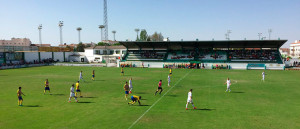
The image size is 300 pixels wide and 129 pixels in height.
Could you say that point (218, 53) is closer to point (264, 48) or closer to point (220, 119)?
point (264, 48)

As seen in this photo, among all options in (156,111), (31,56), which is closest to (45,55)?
(31,56)

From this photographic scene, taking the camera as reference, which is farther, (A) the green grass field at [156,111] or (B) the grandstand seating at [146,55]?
(B) the grandstand seating at [146,55]

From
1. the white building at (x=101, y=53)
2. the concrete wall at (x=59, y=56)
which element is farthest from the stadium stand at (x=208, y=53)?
the concrete wall at (x=59, y=56)

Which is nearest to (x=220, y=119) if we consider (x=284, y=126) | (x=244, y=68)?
(x=284, y=126)

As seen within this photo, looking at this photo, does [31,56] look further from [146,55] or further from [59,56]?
[146,55]

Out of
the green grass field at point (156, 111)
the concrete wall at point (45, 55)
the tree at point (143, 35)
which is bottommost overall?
the green grass field at point (156, 111)

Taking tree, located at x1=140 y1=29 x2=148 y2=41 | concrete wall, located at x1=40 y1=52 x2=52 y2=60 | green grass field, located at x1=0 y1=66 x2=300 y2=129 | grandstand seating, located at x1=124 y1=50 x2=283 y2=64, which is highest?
tree, located at x1=140 y1=29 x2=148 y2=41

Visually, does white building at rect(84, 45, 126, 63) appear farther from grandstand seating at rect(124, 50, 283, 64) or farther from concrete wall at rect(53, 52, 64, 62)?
grandstand seating at rect(124, 50, 283, 64)

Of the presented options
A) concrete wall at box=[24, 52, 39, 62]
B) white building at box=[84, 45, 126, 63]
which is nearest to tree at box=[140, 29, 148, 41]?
white building at box=[84, 45, 126, 63]

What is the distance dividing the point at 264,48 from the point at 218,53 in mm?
14481

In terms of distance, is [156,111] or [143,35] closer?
[156,111]

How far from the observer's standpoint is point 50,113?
49.9 feet

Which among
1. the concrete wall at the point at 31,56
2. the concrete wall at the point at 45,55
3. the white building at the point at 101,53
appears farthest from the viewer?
the white building at the point at 101,53

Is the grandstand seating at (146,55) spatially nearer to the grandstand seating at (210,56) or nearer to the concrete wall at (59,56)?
the grandstand seating at (210,56)
